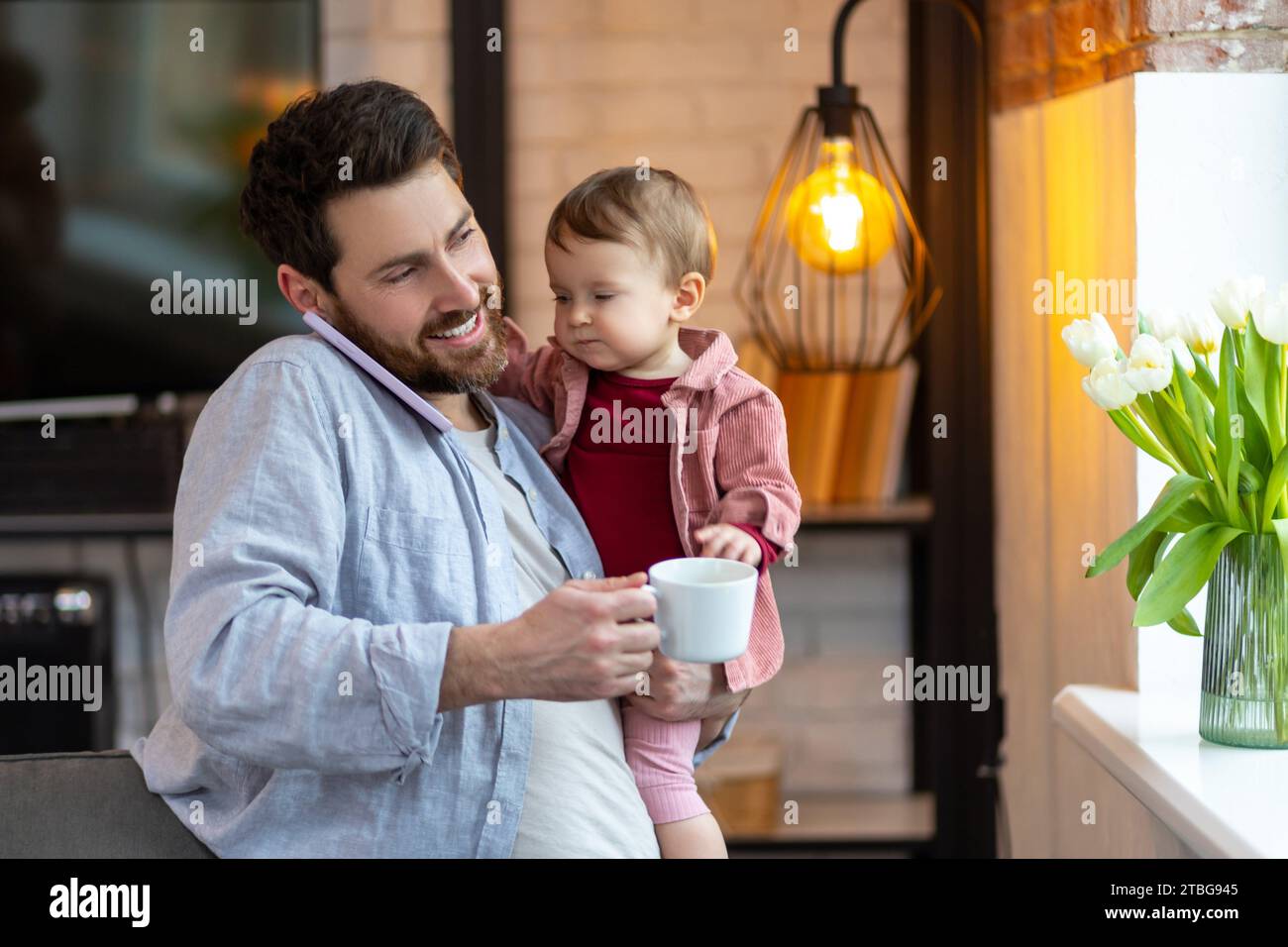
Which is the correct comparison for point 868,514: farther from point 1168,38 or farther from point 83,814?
point 83,814

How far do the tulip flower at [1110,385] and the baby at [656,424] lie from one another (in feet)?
1.07

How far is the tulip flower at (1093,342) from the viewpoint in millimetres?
1417

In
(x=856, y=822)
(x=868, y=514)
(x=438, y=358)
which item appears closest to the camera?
(x=438, y=358)

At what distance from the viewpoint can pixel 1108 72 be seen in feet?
5.76

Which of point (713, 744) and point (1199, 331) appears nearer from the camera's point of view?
point (1199, 331)

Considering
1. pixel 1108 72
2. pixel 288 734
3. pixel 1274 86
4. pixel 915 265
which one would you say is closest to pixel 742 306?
pixel 915 265

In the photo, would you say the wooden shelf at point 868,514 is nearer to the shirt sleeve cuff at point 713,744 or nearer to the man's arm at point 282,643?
the shirt sleeve cuff at point 713,744

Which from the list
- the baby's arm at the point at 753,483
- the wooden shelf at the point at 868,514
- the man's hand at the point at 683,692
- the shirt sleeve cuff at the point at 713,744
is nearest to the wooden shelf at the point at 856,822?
the wooden shelf at the point at 868,514

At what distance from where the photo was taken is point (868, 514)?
238cm

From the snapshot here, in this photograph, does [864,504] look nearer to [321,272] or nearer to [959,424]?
[959,424]

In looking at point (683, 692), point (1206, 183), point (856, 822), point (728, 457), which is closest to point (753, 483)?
point (728, 457)

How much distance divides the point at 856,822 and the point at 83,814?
63.3 inches

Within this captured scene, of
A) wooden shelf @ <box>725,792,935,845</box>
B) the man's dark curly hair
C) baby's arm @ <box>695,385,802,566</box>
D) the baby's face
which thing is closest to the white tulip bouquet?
baby's arm @ <box>695,385,802,566</box>
